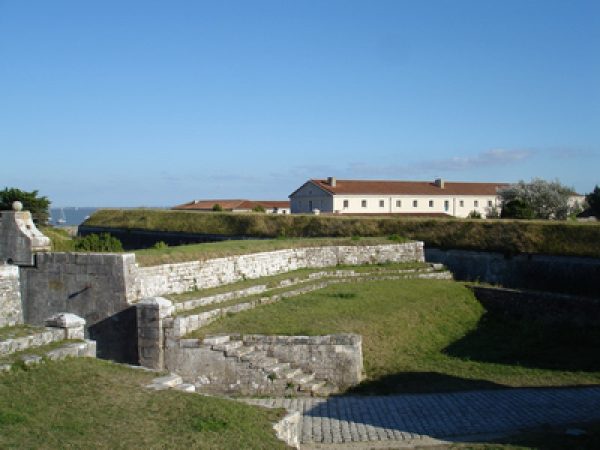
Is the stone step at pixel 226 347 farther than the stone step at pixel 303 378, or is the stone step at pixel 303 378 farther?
the stone step at pixel 226 347

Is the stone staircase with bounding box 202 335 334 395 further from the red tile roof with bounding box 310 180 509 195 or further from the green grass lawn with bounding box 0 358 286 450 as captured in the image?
the red tile roof with bounding box 310 180 509 195

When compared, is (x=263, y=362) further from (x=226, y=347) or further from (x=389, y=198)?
(x=389, y=198)

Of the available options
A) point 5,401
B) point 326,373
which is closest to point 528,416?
point 326,373

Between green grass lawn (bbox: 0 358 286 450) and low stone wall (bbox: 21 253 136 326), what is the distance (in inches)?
212

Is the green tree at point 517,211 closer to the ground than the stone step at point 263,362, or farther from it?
farther from it

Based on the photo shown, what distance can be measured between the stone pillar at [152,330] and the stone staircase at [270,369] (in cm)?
115

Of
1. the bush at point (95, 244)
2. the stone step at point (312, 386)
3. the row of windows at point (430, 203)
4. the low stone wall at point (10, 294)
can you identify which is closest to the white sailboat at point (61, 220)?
the row of windows at point (430, 203)

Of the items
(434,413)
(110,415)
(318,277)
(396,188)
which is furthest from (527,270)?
(396,188)

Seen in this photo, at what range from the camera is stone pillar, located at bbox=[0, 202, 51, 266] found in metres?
16.7

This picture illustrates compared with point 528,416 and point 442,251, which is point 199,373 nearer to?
point 528,416

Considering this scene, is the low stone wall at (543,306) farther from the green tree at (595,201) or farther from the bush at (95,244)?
the green tree at (595,201)

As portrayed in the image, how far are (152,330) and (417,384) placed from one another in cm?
608

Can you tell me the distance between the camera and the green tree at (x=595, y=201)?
4494 cm

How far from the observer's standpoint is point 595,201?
45.5 metres
